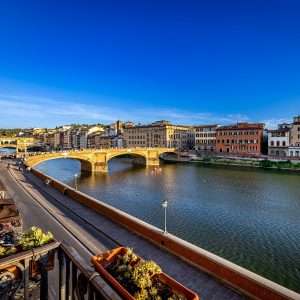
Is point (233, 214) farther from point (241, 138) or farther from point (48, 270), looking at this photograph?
point (241, 138)

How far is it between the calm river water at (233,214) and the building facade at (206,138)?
49.5m

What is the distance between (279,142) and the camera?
79938 millimetres

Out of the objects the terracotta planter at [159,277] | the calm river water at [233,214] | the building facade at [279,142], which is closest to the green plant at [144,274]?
the terracotta planter at [159,277]

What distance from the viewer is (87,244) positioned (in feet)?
42.4

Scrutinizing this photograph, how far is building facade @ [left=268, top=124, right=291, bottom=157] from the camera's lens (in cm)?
7844

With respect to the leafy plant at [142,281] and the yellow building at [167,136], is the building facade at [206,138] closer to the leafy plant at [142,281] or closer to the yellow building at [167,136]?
the yellow building at [167,136]

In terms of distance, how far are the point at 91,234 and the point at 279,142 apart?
3073 inches

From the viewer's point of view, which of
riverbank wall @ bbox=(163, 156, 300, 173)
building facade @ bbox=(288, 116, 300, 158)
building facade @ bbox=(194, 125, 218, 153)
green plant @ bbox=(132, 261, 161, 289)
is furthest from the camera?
building facade @ bbox=(194, 125, 218, 153)

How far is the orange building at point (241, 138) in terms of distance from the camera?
280 ft

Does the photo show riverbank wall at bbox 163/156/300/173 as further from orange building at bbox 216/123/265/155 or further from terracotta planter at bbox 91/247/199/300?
terracotta planter at bbox 91/247/199/300

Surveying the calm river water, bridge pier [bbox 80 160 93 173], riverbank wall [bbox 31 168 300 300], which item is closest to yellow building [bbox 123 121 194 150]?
bridge pier [bbox 80 160 93 173]

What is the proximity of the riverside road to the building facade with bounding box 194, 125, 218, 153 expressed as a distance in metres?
80.4

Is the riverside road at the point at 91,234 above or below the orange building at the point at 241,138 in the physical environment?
below

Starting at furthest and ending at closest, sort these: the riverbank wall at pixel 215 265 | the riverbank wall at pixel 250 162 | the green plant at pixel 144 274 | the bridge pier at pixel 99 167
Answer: the riverbank wall at pixel 250 162, the bridge pier at pixel 99 167, the riverbank wall at pixel 215 265, the green plant at pixel 144 274
